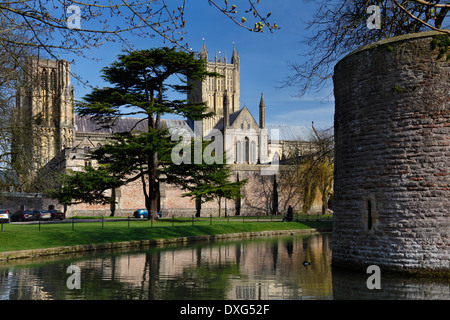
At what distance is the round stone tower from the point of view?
31.2ft

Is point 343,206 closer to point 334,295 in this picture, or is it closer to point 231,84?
point 334,295

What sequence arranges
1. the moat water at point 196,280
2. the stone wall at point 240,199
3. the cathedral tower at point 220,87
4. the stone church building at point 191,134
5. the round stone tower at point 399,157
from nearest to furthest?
the moat water at point 196,280 → the round stone tower at point 399,157 → the stone church building at point 191,134 → the stone wall at point 240,199 → the cathedral tower at point 220,87

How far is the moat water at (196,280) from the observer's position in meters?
8.46

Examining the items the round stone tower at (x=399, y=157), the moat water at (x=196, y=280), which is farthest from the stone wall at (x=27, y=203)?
the round stone tower at (x=399, y=157)

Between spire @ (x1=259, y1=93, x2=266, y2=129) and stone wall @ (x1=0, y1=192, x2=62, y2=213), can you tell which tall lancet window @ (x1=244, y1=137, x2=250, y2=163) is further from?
stone wall @ (x1=0, y1=192, x2=62, y2=213)

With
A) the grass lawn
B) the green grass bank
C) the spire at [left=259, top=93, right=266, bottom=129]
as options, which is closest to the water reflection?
the green grass bank

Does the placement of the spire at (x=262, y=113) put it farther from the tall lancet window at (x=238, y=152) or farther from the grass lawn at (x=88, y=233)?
the grass lawn at (x=88, y=233)

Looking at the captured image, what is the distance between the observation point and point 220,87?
106875 millimetres

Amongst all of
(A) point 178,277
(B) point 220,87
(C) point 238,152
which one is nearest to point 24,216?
(A) point 178,277

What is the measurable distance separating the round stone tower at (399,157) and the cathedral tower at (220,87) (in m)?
90.2

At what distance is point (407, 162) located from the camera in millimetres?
9797

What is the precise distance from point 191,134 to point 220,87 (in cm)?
2852
